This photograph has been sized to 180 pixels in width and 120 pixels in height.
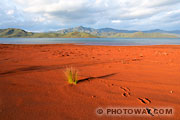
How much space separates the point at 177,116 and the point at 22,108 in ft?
10.6

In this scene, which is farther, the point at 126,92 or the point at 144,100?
the point at 126,92

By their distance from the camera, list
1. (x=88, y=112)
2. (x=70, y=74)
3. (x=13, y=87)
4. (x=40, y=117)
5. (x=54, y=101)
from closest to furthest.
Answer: (x=40, y=117)
(x=88, y=112)
(x=54, y=101)
(x=13, y=87)
(x=70, y=74)

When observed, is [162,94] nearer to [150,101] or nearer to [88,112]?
[150,101]

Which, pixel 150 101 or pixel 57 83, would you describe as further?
pixel 57 83

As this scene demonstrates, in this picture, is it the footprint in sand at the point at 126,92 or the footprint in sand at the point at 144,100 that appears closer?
the footprint in sand at the point at 144,100

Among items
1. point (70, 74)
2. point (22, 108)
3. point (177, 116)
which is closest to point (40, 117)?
point (22, 108)

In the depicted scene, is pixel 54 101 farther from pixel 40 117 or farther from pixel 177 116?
pixel 177 116

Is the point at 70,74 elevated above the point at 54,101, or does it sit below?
above

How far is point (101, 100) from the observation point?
8.30ft

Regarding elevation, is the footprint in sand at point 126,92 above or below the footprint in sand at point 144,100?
above

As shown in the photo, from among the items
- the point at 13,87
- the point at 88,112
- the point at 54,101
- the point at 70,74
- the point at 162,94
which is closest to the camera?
the point at 88,112

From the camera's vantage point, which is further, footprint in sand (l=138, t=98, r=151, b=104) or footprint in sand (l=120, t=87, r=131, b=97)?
footprint in sand (l=120, t=87, r=131, b=97)

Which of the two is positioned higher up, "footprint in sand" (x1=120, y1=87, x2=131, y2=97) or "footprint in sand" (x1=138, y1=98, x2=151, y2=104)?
"footprint in sand" (x1=120, y1=87, x2=131, y2=97)

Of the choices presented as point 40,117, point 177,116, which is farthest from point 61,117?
point 177,116
